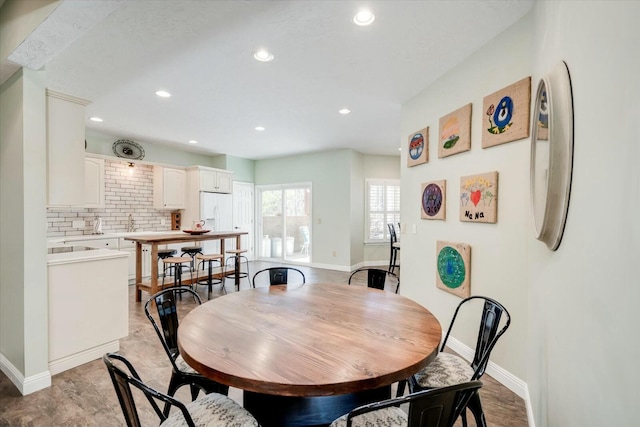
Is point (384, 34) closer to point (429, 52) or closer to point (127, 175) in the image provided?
point (429, 52)

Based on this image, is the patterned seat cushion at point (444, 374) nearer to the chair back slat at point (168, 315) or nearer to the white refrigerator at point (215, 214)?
the chair back slat at point (168, 315)

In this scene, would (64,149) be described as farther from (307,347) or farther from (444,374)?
(444,374)

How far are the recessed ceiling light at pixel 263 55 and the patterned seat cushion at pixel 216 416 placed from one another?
2577 mm

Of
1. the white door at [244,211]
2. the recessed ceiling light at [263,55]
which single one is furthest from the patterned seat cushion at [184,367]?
the white door at [244,211]

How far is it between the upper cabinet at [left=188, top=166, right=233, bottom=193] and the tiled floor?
163 inches

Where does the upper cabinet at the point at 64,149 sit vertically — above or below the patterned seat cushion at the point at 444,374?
above

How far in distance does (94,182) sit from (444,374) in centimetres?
577

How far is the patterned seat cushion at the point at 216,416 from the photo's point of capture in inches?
44.6

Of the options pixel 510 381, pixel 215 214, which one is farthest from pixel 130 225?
pixel 510 381

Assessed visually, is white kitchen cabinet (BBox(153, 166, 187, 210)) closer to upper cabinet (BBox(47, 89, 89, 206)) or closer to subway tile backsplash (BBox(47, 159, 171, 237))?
subway tile backsplash (BBox(47, 159, 171, 237))

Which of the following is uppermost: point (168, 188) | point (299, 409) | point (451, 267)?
point (168, 188)

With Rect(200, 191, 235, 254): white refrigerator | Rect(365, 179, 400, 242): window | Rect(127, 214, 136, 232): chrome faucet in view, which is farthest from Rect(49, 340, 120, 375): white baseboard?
Rect(365, 179, 400, 242): window

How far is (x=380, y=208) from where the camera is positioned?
7133mm

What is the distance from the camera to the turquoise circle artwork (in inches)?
104
